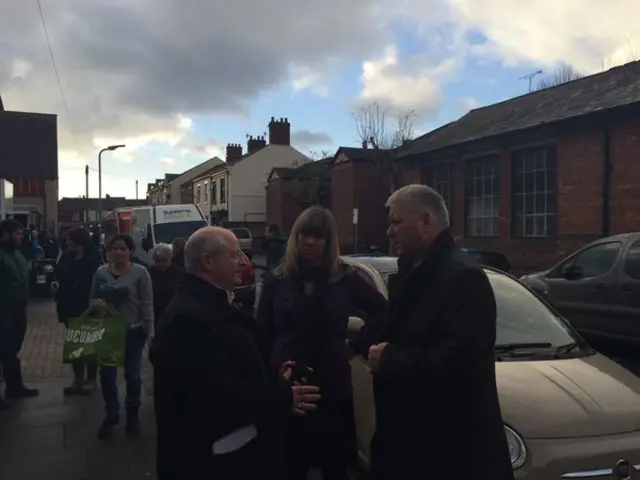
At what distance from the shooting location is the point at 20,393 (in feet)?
22.3

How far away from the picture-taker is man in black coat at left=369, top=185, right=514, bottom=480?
2295mm

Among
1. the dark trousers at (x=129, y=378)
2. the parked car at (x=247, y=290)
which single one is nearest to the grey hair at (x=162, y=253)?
the dark trousers at (x=129, y=378)

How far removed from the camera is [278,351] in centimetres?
326

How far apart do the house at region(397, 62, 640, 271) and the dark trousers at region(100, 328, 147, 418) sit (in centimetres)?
1421

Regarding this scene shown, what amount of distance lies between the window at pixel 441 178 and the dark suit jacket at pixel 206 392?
23.1 metres

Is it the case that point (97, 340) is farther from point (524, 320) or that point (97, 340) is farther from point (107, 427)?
point (524, 320)

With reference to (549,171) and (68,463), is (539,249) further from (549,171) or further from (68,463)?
(68,463)

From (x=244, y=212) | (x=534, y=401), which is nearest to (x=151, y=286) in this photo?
(x=534, y=401)

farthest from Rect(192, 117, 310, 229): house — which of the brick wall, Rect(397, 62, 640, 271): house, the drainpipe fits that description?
the drainpipe

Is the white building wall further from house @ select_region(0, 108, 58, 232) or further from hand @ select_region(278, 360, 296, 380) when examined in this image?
hand @ select_region(278, 360, 296, 380)

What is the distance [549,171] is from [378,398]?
18859 millimetres

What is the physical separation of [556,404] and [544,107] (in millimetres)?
19434

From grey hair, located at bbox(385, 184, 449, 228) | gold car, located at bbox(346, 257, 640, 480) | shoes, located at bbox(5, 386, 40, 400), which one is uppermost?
grey hair, located at bbox(385, 184, 449, 228)

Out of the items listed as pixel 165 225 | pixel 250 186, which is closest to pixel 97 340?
pixel 165 225
